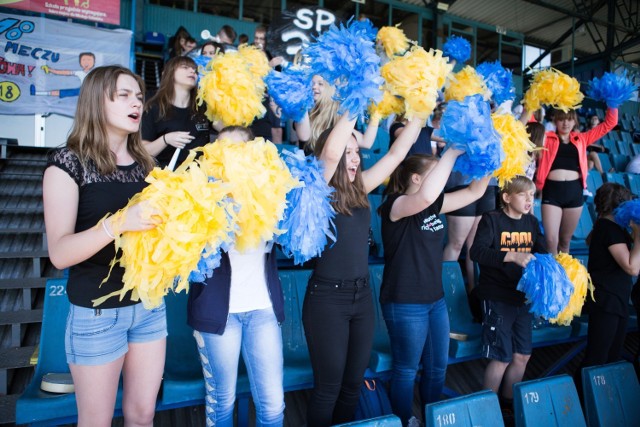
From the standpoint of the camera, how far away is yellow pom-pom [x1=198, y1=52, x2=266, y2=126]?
2.59m

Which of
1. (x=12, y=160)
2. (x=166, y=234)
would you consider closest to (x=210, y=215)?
(x=166, y=234)

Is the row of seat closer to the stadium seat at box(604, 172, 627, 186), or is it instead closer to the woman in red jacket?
the woman in red jacket

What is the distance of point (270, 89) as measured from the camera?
2.45 metres

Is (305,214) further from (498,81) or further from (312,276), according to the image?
(498,81)

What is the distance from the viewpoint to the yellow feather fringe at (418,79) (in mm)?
1852

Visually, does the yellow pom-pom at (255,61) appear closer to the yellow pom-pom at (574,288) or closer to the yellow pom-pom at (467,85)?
the yellow pom-pom at (467,85)

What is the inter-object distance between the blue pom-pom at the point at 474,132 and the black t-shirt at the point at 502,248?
80 cm

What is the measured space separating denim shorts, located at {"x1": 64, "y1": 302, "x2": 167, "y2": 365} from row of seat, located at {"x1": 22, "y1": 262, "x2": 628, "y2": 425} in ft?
2.15

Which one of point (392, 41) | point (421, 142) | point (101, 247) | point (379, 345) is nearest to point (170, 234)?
point (101, 247)

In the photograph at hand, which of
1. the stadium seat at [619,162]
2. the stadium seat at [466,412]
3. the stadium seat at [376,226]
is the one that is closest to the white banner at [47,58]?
the stadium seat at [376,226]

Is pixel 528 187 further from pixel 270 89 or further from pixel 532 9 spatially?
pixel 532 9

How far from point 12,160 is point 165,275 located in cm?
429

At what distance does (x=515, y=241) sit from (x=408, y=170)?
83 centimetres

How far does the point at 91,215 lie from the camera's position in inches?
57.6
